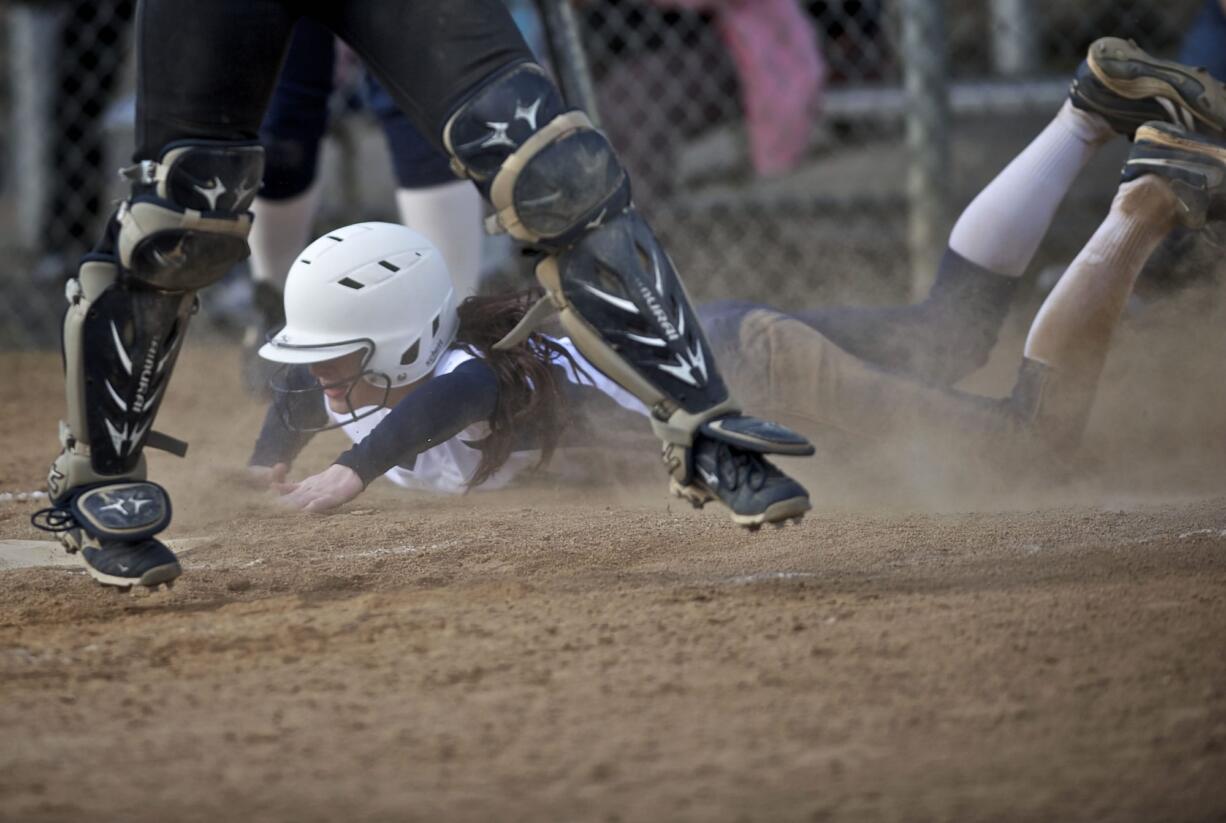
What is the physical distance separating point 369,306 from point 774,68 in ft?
11.5

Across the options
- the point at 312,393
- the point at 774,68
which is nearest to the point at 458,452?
the point at 312,393

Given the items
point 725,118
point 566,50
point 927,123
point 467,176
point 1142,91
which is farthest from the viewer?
point 725,118

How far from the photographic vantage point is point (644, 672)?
85.0 inches

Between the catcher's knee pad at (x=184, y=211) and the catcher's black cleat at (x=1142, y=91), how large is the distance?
1.95 metres

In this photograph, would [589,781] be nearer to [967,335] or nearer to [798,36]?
[967,335]

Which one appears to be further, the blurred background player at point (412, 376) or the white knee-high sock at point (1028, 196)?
the white knee-high sock at point (1028, 196)

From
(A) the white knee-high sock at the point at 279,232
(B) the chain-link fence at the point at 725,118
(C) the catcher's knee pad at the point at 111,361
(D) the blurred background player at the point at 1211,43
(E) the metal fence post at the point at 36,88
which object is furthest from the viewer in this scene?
(E) the metal fence post at the point at 36,88

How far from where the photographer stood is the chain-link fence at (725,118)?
661 centimetres

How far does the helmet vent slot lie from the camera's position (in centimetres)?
353

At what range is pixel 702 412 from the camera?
2.45 m

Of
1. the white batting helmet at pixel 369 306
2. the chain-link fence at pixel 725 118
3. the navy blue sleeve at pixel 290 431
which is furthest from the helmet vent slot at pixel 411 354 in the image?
the chain-link fence at pixel 725 118

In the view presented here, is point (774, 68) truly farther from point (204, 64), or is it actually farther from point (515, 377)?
point (204, 64)

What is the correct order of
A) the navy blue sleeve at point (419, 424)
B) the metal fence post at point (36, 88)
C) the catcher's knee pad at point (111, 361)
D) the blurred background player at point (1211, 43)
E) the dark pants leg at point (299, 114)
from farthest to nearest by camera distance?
1. the metal fence post at point (36, 88)
2. the blurred background player at point (1211, 43)
3. the dark pants leg at point (299, 114)
4. the navy blue sleeve at point (419, 424)
5. the catcher's knee pad at point (111, 361)

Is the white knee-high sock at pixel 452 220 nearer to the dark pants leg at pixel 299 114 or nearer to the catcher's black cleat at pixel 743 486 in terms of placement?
the dark pants leg at pixel 299 114
